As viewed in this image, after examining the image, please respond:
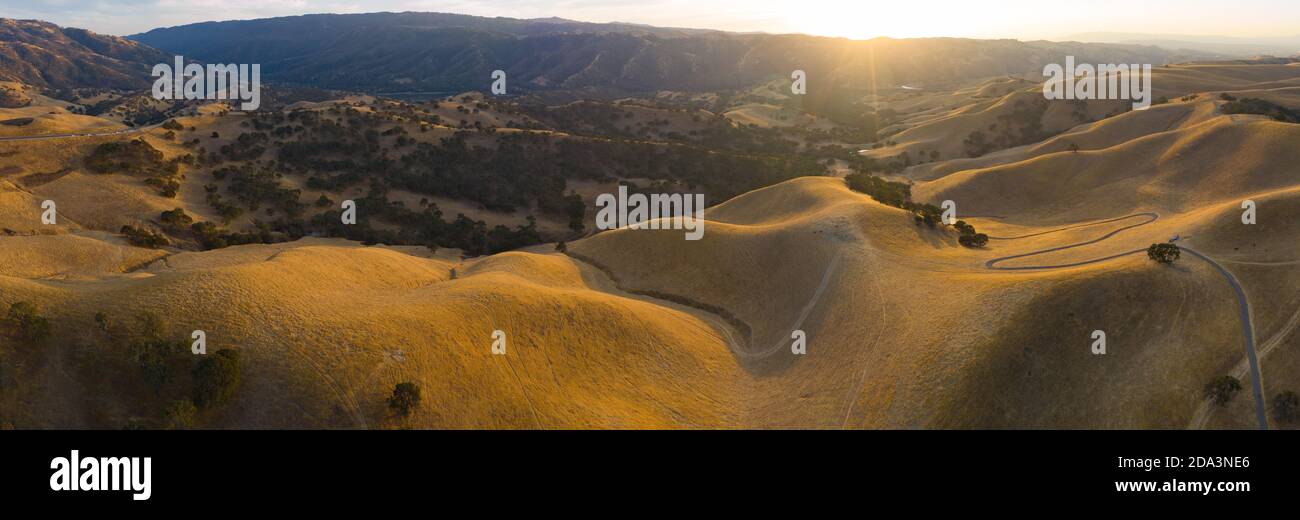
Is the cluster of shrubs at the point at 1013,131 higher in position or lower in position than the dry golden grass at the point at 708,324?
higher

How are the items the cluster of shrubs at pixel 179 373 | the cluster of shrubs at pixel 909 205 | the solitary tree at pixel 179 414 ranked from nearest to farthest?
the solitary tree at pixel 179 414, the cluster of shrubs at pixel 179 373, the cluster of shrubs at pixel 909 205

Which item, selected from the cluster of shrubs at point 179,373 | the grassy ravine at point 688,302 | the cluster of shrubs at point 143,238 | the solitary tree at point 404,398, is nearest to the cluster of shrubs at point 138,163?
the cluster of shrubs at point 143,238

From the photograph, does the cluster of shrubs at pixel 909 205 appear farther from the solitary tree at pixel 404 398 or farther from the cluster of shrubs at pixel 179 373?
the cluster of shrubs at pixel 179 373

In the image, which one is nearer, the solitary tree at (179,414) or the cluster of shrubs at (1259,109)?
the solitary tree at (179,414)

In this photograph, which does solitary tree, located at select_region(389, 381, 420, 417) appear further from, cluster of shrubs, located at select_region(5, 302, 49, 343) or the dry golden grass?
cluster of shrubs, located at select_region(5, 302, 49, 343)

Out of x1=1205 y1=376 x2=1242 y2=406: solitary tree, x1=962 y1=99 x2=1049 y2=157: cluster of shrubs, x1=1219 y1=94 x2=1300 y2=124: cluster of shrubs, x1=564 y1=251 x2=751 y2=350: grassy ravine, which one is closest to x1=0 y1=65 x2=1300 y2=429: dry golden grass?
x1=564 y1=251 x2=751 y2=350: grassy ravine

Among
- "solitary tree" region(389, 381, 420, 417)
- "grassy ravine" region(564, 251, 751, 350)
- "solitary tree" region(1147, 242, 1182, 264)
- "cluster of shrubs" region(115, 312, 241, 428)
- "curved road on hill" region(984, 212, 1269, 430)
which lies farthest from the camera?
"grassy ravine" region(564, 251, 751, 350)
